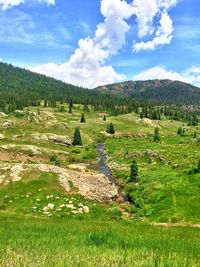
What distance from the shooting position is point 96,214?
47.7 meters

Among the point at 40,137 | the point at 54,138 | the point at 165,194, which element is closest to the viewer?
the point at 165,194

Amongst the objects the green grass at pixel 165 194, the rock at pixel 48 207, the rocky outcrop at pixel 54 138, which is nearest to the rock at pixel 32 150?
the rocky outcrop at pixel 54 138

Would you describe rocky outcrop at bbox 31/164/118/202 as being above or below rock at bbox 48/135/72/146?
above

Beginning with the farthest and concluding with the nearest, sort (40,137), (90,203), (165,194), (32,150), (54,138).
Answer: (54,138) → (40,137) → (32,150) → (165,194) → (90,203)

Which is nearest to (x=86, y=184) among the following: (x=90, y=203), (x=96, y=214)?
(x=90, y=203)

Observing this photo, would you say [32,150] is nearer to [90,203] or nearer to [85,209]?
[90,203]

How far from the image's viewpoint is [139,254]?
1162 cm

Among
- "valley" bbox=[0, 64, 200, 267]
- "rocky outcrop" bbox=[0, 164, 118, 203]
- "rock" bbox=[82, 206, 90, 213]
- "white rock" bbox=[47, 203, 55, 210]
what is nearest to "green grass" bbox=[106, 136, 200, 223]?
"valley" bbox=[0, 64, 200, 267]

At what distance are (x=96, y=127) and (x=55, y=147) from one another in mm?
63786

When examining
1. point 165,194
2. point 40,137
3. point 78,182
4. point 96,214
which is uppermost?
point 78,182

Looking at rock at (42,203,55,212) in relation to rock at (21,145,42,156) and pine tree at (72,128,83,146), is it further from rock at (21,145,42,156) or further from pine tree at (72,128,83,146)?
pine tree at (72,128,83,146)

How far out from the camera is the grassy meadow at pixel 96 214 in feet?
36.8

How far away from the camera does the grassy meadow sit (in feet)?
36.8

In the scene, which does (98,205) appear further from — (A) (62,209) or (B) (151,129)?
(B) (151,129)
